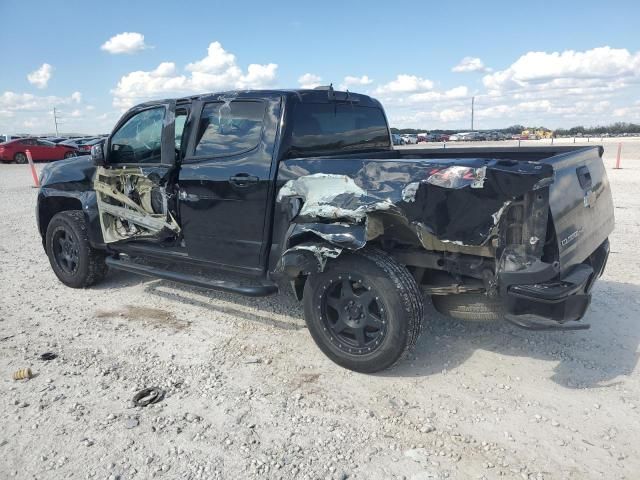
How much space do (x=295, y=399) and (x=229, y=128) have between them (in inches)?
86.9

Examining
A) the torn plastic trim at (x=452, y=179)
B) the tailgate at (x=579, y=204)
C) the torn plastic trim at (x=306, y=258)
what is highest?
the torn plastic trim at (x=452, y=179)

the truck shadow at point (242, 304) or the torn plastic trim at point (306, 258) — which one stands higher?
the torn plastic trim at point (306, 258)

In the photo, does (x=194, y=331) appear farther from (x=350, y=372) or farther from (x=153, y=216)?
(x=350, y=372)

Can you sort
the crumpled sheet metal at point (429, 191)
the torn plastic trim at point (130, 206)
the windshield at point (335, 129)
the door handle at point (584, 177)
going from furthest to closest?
the torn plastic trim at point (130, 206)
the windshield at point (335, 129)
the door handle at point (584, 177)
the crumpled sheet metal at point (429, 191)

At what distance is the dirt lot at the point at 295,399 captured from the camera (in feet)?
8.57

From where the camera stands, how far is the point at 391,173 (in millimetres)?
3168

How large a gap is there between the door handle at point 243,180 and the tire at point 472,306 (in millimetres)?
1602

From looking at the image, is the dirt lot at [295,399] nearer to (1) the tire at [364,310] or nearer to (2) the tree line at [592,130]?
(1) the tire at [364,310]

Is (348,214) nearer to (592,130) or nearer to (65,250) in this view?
(65,250)

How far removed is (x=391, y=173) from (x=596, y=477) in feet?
6.38

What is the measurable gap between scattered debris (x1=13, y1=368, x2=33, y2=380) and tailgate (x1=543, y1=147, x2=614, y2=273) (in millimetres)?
3646

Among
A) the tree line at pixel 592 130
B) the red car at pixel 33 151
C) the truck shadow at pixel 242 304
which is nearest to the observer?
the truck shadow at pixel 242 304

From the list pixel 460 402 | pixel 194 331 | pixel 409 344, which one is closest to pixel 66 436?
pixel 194 331

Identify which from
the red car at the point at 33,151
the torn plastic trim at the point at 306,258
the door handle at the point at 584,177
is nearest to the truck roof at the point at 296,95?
the torn plastic trim at the point at 306,258
